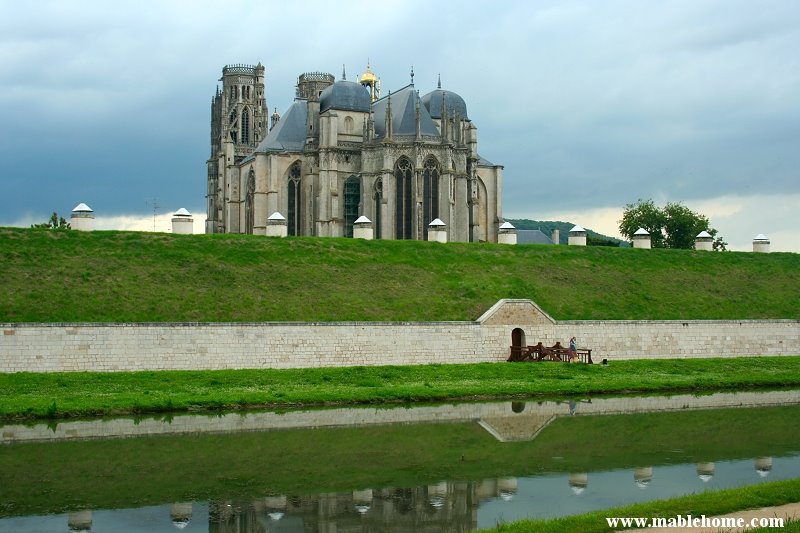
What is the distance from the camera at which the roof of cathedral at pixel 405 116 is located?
2323 inches

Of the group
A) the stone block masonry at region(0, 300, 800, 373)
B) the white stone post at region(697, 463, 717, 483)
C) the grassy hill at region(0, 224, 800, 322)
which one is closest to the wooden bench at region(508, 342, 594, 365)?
the stone block masonry at region(0, 300, 800, 373)

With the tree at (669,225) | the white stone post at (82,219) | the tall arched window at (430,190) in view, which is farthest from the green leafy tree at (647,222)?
the white stone post at (82,219)

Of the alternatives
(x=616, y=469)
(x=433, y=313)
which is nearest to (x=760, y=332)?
(x=433, y=313)

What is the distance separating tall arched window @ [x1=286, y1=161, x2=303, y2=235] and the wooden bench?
27269 millimetres

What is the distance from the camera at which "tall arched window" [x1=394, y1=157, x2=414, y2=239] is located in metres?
57.8

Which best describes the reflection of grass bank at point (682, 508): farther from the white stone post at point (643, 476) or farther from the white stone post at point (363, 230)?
the white stone post at point (363, 230)

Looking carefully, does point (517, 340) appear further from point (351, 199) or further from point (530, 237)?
point (530, 237)

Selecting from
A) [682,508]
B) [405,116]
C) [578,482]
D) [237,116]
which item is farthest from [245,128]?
[682,508]

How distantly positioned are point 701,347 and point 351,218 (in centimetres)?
2632

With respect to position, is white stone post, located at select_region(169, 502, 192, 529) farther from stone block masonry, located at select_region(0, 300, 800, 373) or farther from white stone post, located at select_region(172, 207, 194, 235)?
white stone post, located at select_region(172, 207, 194, 235)

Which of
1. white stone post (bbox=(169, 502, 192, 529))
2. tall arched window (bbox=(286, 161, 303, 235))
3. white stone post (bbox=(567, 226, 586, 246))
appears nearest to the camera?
white stone post (bbox=(169, 502, 192, 529))

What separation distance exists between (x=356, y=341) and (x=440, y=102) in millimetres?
34983

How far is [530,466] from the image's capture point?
59.8 ft

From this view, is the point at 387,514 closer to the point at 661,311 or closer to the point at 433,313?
the point at 433,313
